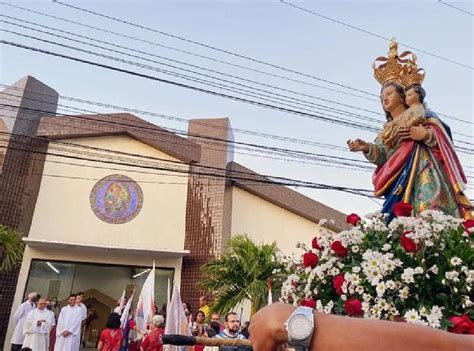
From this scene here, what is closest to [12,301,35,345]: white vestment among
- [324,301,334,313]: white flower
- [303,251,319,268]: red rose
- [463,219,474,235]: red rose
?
[303,251,319,268]: red rose

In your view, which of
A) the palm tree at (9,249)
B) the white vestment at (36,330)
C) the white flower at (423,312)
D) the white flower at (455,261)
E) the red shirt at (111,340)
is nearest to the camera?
the white flower at (423,312)

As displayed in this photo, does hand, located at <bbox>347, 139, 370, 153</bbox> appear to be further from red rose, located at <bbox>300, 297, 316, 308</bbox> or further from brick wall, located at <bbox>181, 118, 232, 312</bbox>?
brick wall, located at <bbox>181, 118, 232, 312</bbox>

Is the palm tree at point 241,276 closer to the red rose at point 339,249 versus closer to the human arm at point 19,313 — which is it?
the human arm at point 19,313

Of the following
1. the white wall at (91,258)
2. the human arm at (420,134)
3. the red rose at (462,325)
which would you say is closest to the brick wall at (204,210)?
the white wall at (91,258)

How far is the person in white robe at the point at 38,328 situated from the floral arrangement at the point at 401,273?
9.05m

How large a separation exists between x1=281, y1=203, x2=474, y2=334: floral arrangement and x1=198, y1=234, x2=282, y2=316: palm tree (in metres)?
7.96

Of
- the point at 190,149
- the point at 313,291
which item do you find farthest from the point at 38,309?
the point at 313,291

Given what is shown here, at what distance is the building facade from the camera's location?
43.0 feet

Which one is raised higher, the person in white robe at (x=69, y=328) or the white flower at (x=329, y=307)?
the person in white robe at (x=69, y=328)

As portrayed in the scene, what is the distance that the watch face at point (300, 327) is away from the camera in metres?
0.92

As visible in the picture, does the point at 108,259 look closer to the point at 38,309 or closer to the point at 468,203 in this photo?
the point at 38,309

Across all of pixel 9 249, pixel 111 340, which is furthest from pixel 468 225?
pixel 9 249

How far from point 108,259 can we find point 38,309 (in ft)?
11.4

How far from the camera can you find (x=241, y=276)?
10.6 meters
